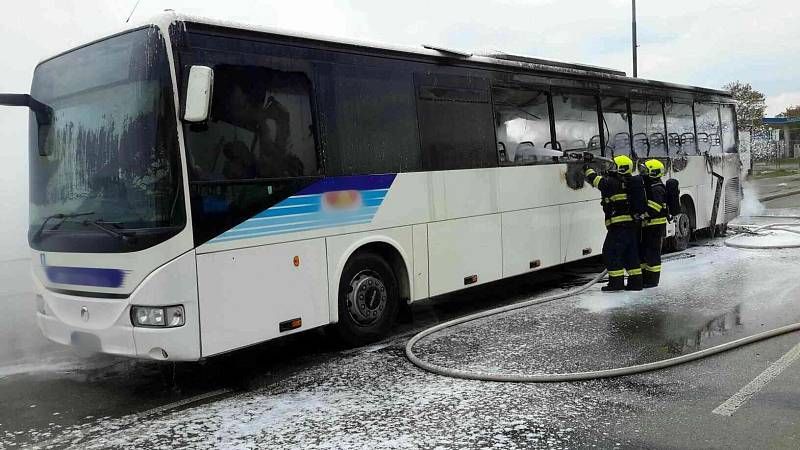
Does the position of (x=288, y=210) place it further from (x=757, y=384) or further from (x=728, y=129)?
(x=728, y=129)

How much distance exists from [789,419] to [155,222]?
4.43 metres

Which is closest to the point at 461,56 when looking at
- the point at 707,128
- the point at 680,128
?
the point at 680,128

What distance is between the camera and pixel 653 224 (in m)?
8.50

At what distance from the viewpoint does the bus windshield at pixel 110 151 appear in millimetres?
4914

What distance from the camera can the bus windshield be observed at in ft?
16.1

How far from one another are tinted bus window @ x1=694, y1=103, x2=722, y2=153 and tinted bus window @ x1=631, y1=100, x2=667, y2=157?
67.3 inches

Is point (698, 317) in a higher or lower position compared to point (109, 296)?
lower

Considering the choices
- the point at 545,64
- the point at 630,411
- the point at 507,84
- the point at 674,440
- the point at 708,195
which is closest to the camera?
the point at 674,440

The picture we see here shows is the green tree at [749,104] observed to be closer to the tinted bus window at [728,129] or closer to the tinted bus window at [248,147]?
the tinted bus window at [728,129]

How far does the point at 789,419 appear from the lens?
427 centimetres

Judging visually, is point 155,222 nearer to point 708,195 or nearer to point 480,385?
point 480,385

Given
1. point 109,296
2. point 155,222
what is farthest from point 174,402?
point 155,222

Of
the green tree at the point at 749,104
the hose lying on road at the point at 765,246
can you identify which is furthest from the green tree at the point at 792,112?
the hose lying on road at the point at 765,246

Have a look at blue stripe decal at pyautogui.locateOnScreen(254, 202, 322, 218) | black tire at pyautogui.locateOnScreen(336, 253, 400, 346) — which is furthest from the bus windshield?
black tire at pyautogui.locateOnScreen(336, 253, 400, 346)
